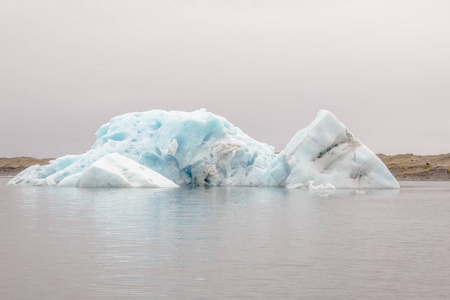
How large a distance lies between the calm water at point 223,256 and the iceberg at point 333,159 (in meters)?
Answer: 16.5

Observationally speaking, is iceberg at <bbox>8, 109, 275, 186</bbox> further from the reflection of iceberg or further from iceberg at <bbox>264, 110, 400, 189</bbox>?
iceberg at <bbox>264, 110, 400, 189</bbox>

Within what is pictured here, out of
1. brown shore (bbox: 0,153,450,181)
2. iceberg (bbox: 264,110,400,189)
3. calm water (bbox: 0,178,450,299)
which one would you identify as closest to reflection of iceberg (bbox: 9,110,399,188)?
iceberg (bbox: 264,110,400,189)

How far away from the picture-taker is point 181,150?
128 ft

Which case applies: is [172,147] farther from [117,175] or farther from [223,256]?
[223,256]

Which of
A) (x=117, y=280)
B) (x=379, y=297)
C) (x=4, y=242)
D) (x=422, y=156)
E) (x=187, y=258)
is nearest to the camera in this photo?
(x=379, y=297)

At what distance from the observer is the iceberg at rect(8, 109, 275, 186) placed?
38062 millimetres

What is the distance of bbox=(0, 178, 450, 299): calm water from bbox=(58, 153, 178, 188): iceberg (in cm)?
Result: 1497

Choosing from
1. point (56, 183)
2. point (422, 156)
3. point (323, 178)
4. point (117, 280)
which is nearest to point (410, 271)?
point (117, 280)

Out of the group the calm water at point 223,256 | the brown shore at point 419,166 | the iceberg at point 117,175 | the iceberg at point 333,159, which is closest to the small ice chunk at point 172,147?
the iceberg at point 117,175

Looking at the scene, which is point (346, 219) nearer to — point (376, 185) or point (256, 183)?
point (376, 185)

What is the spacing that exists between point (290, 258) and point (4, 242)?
574cm

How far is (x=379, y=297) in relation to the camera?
23.3 ft

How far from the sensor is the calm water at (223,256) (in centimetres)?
745

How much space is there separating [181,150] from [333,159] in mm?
10109
